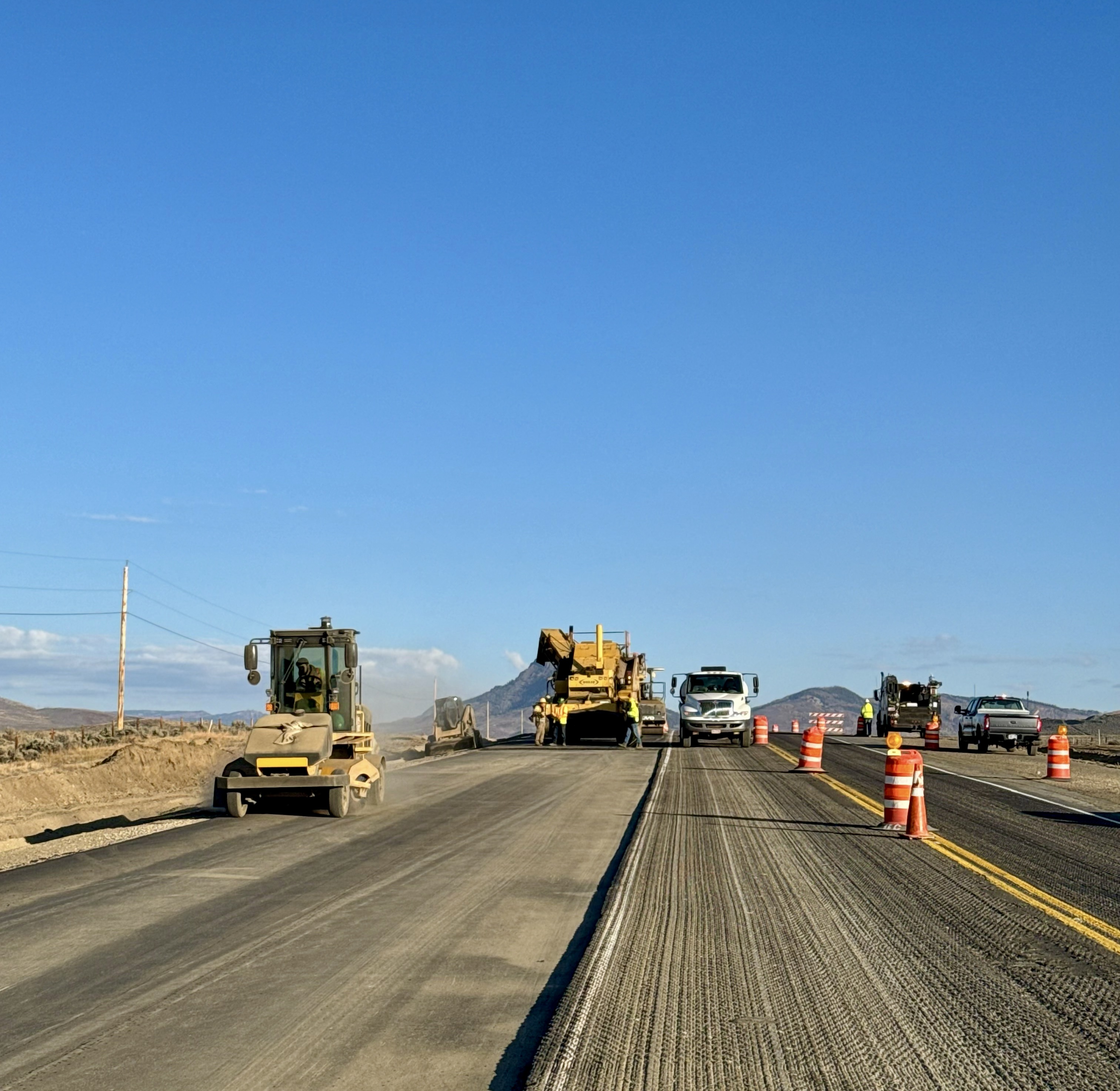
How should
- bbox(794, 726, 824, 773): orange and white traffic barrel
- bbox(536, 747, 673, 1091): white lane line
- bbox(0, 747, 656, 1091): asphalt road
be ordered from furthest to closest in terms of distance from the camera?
bbox(794, 726, 824, 773): orange and white traffic barrel < bbox(0, 747, 656, 1091): asphalt road < bbox(536, 747, 673, 1091): white lane line

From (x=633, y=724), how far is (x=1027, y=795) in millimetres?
21071

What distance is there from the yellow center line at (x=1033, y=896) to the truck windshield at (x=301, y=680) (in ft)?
31.1

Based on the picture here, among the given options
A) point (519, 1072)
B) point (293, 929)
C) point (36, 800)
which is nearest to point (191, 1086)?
point (519, 1072)

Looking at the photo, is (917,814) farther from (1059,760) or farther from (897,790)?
(1059,760)

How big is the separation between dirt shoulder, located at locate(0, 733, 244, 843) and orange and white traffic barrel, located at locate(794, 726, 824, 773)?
13.2 m

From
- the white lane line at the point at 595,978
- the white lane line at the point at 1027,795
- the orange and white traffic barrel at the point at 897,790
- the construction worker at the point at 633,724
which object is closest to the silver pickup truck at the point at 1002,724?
the white lane line at the point at 1027,795

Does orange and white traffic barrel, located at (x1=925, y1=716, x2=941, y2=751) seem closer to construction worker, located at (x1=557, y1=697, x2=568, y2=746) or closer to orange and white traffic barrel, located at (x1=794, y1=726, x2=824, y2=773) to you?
construction worker, located at (x1=557, y1=697, x2=568, y2=746)

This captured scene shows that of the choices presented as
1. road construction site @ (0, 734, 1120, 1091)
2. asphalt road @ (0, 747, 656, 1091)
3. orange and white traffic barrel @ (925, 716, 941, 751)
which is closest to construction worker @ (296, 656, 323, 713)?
asphalt road @ (0, 747, 656, 1091)

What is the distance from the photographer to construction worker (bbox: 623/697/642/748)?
4244 centimetres

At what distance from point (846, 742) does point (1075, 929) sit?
41039 mm

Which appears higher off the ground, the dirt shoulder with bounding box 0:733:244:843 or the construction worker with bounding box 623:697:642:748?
the construction worker with bounding box 623:697:642:748

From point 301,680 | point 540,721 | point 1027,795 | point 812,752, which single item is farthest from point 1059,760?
point 540,721

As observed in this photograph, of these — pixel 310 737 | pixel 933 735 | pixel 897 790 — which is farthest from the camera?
pixel 933 735

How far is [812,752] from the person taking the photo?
2756 centimetres
